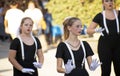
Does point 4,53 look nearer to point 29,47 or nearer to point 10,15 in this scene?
point 10,15

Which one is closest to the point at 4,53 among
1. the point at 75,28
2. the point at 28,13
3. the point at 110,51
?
the point at 28,13

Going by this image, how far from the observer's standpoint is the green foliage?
13.4 metres

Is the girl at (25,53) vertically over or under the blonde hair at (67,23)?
under

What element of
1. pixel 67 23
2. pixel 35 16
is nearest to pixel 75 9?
pixel 35 16

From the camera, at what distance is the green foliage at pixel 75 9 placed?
13367 millimetres

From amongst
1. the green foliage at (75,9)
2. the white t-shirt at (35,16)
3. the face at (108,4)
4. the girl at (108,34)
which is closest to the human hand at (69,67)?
the girl at (108,34)

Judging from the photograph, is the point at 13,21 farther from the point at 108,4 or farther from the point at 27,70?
the point at 27,70

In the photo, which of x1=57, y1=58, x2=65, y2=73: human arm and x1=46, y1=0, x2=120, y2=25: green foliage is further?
x1=46, y1=0, x2=120, y2=25: green foliage

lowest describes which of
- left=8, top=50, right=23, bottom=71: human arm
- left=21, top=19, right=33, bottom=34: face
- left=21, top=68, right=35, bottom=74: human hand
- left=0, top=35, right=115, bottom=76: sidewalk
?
left=0, top=35, right=115, bottom=76: sidewalk

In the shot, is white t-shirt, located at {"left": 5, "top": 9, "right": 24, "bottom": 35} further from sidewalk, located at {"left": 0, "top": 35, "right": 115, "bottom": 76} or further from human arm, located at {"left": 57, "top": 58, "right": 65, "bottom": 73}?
human arm, located at {"left": 57, "top": 58, "right": 65, "bottom": 73}

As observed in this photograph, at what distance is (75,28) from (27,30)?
2.53 feet

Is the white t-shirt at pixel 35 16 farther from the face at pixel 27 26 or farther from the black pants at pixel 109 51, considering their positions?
the face at pixel 27 26

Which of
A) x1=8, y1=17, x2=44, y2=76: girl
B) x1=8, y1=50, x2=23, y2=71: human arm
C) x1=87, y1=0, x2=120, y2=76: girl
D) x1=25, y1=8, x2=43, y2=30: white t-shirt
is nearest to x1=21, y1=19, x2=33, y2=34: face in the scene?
x1=8, y1=17, x2=44, y2=76: girl

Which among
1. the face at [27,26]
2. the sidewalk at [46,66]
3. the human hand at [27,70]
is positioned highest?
the face at [27,26]
